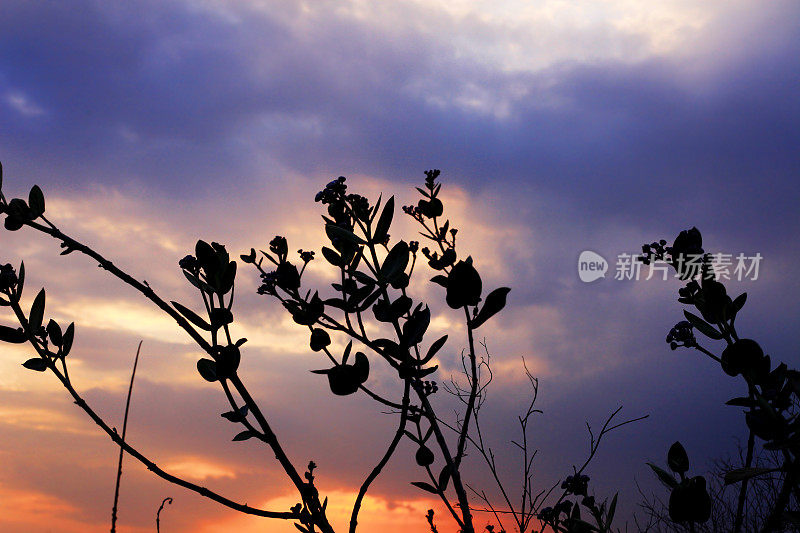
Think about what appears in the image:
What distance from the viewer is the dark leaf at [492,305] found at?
1.65 meters

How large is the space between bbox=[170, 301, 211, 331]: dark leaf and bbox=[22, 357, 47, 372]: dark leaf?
64 cm

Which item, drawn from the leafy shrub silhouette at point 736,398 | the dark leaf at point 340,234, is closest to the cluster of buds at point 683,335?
the leafy shrub silhouette at point 736,398

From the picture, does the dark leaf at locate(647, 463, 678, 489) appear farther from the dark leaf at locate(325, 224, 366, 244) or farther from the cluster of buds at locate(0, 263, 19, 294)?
the cluster of buds at locate(0, 263, 19, 294)

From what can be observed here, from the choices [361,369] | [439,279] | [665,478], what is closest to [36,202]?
[361,369]

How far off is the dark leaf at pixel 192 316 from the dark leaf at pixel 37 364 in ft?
2.10

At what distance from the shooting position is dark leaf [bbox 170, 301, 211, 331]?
1536mm

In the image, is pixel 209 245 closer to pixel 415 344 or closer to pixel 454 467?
pixel 415 344

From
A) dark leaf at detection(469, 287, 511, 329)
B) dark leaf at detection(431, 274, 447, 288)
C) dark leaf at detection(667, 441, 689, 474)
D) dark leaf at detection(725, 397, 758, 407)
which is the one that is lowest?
dark leaf at detection(667, 441, 689, 474)

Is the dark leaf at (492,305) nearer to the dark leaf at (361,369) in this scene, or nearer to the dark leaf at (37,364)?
the dark leaf at (361,369)

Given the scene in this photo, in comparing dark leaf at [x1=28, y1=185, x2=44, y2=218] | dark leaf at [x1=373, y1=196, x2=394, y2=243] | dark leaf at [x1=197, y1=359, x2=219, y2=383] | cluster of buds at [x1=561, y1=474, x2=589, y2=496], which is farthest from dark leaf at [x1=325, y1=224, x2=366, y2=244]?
cluster of buds at [x1=561, y1=474, x2=589, y2=496]

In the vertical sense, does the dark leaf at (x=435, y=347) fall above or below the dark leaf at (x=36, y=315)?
below

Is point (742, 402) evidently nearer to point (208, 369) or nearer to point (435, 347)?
point (435, 347)

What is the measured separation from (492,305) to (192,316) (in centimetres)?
74

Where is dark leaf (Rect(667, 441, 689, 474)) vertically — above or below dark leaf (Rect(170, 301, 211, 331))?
below
